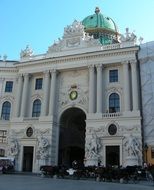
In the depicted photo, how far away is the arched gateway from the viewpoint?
40.2m

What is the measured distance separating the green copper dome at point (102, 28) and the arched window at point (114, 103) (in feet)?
40.8

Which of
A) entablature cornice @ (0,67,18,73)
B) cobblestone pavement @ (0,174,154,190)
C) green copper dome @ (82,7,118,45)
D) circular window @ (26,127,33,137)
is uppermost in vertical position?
green copper dome @ (82,7,118,45)

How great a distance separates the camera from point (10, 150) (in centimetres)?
Answer: 3797

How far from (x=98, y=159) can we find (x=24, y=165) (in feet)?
36.7

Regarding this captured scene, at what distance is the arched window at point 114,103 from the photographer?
36062 millimetres

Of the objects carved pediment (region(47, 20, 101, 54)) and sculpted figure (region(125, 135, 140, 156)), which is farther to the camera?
carved pediment (region(47, 20, 101, 54))

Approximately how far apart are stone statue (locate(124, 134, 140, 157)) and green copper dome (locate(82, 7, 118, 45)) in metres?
19.3

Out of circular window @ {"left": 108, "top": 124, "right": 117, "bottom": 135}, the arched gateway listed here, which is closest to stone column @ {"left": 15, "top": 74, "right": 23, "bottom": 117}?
the arched gateway

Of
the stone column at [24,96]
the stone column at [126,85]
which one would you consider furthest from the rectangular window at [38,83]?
the stone column at [126,85]

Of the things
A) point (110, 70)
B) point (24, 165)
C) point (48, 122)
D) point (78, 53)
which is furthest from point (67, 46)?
point (24, 165)

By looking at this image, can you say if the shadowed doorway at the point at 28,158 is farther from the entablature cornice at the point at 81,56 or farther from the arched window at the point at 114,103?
the entablature cornice at the point at 81,56

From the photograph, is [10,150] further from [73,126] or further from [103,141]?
[103,141]

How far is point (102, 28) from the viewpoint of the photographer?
4806 cm

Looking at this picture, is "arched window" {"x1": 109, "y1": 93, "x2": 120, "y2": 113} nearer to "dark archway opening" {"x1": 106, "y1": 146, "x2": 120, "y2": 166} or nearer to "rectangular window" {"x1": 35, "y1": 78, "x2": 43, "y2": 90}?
"dark archway opening" {"x1": 106, "y1": 146, "x2": 120, "y2": 166}
